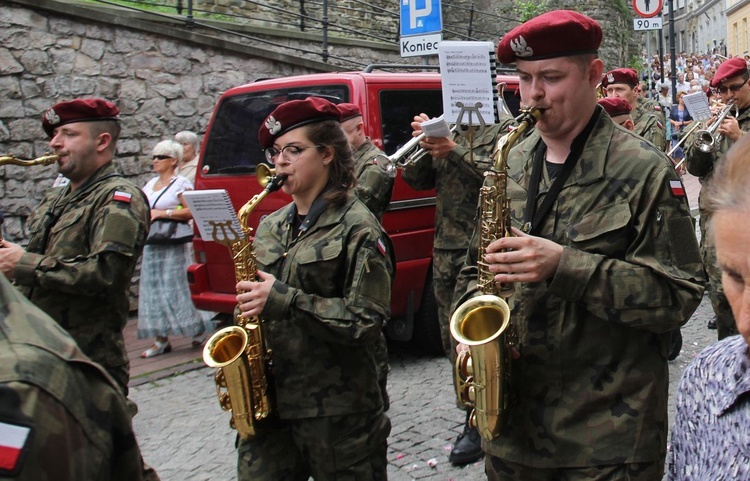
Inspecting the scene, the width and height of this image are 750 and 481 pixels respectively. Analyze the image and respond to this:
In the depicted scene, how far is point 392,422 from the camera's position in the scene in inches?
209

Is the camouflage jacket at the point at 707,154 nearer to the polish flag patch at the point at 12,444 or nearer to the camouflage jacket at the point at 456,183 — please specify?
the camouflage jacket at the point at 456,183

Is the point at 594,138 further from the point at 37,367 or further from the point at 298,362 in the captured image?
the point at 37,367

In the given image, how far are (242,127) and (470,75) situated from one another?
10.4ft

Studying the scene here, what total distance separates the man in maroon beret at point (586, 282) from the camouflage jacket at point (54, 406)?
1227 millimetres

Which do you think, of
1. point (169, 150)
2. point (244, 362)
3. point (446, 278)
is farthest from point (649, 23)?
point (244, 362)

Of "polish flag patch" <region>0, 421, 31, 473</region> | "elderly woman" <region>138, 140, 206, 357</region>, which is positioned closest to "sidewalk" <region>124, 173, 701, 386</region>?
"elderly woman" <region>138, 140, 206, 357</region>

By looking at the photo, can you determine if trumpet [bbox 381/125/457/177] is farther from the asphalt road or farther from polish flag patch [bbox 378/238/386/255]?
polish flag patch [bbox 378/238/386/255]

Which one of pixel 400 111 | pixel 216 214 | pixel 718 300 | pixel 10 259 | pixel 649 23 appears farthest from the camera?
pixel 649 23

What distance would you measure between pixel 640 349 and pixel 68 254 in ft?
8.30

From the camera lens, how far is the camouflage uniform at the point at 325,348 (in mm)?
2998

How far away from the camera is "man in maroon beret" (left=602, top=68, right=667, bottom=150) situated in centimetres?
734

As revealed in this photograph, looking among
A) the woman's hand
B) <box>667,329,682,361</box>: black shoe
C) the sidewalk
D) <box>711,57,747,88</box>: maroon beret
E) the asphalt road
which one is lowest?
the asphalt road

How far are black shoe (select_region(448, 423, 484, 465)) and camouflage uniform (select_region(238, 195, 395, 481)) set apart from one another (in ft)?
4.90

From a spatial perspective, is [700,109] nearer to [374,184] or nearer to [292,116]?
[374,184]
